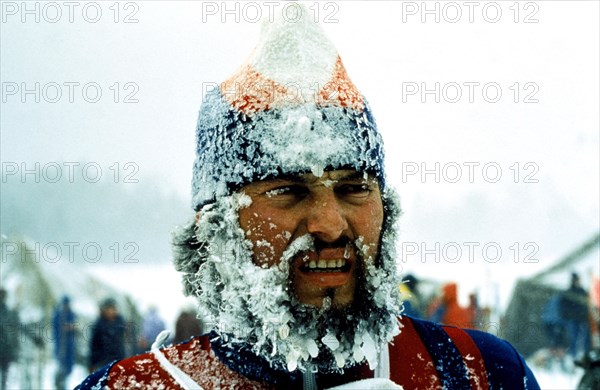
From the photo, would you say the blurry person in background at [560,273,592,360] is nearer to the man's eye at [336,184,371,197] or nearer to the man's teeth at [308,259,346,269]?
the man's eye at [336,184,371,197]

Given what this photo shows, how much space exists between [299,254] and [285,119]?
0.39 metres

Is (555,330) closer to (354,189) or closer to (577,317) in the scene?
(577,317)

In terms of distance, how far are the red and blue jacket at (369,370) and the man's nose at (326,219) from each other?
42 cm

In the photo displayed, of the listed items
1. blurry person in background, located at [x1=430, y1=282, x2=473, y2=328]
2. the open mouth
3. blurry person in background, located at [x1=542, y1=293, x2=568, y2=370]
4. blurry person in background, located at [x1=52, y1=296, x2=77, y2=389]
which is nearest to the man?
the open mouth

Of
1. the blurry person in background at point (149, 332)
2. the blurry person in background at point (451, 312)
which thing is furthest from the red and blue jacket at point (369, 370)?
the blurry person in background at point (149, 332)

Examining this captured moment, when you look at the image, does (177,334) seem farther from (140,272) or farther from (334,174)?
(140,272)

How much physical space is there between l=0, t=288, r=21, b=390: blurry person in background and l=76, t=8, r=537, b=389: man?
6.49 m

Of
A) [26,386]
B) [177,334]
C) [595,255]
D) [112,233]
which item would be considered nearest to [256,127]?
[177,334]

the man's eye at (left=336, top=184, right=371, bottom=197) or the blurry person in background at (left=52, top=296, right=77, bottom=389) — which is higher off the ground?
the man's eye at (left=336, top=184, right=371, bottom=197)

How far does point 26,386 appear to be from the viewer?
27.5 ft

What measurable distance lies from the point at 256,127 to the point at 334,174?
0.87 ft

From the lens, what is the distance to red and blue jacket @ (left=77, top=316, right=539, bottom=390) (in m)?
2.05

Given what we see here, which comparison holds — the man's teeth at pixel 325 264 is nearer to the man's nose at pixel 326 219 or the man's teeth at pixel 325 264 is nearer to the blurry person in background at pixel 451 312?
the man's nose at pixel 326 219

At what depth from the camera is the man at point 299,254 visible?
194 centimetres
